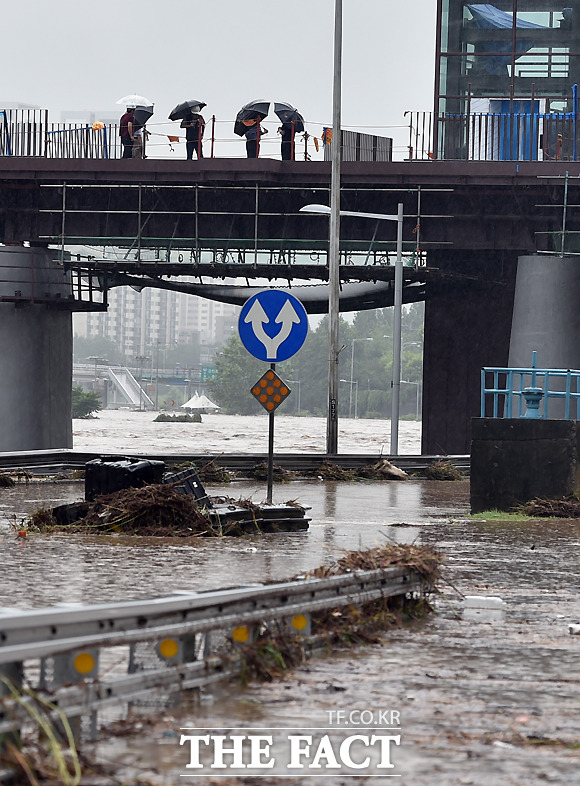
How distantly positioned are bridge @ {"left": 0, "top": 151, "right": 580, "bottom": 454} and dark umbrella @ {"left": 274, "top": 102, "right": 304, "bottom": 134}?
154 centimetres

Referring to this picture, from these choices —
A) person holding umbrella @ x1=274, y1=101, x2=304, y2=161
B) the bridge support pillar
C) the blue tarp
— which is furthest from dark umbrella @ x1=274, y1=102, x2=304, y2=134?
the blue tarp

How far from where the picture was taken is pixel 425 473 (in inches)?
1029

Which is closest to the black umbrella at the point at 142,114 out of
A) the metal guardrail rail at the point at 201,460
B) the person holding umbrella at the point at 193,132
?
the person holding umbrella at the point at 193,132

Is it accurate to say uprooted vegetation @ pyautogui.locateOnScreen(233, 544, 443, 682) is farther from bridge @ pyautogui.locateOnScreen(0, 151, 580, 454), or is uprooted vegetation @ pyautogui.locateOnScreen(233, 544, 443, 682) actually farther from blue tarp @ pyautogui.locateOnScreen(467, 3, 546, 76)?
blue tarp @ pyautogui.locateOnScreen(467, 3, 546, 76)

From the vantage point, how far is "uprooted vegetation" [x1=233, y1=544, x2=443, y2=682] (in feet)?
21.0

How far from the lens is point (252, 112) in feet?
123

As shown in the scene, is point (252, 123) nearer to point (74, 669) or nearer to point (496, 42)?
point (496, 42)

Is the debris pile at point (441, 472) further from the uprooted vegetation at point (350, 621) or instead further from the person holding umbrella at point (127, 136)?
the uprooted vegetation at point (350, 621)

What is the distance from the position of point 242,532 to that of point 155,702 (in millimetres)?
8123

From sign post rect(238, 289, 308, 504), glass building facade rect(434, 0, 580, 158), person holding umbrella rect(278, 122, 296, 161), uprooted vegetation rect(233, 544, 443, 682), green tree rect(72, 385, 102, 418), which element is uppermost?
glass building facade rect(434, 0, 580, 158)

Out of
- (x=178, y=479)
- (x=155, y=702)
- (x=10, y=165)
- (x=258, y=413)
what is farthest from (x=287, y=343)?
(x=258, y=413)

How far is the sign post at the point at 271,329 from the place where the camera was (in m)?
15.2

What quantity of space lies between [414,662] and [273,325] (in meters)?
8.80

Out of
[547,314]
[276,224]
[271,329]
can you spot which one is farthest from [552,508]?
[276,224]
